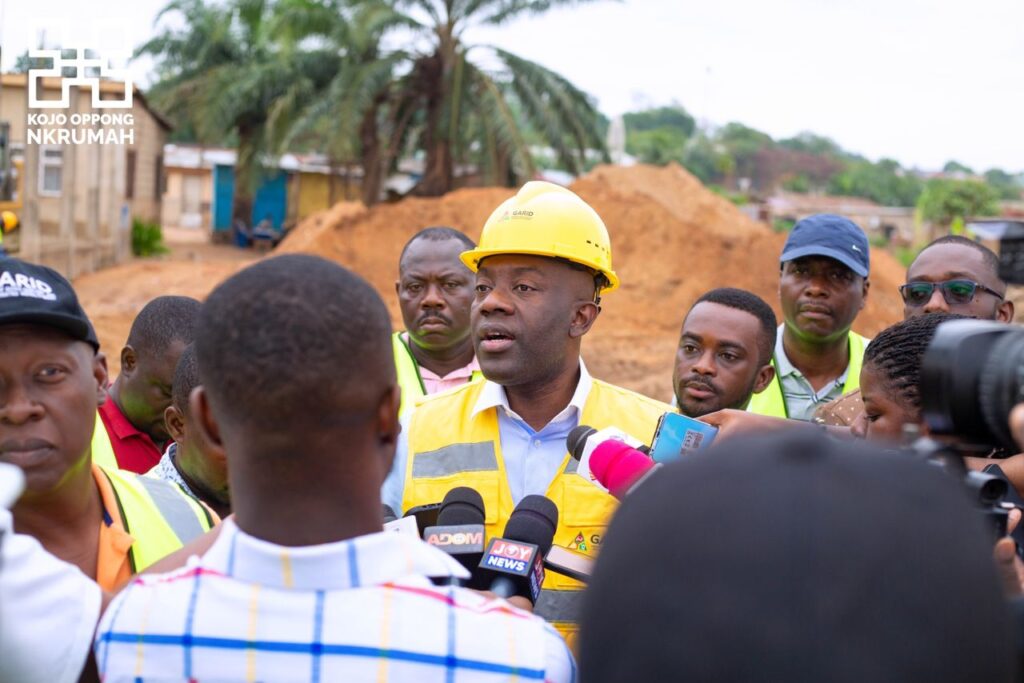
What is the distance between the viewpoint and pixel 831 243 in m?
5.13

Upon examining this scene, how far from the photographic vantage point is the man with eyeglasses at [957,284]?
464 centimetres

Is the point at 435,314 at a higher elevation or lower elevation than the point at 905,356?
lower

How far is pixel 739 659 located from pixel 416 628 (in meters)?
0.78

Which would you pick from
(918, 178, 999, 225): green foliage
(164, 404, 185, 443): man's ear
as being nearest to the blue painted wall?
(918, 178, 999, 225): green foliage

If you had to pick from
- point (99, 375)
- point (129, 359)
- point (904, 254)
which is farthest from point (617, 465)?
point (904, 254)

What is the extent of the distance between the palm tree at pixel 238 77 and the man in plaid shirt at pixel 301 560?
2489 cm

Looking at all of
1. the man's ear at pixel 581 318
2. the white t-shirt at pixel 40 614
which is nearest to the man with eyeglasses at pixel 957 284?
the man's ear at pixel 581 318

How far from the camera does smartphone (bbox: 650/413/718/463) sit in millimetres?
2572

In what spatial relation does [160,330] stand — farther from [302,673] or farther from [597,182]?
[597,182]

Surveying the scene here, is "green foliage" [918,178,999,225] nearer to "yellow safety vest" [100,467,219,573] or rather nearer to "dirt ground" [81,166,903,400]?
"dirt ground" [81,166,903,400]

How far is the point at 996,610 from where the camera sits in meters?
1.13

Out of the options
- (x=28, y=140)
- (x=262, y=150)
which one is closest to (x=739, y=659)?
(x=28, y=140)

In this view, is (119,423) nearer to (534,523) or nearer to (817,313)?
(534,523)

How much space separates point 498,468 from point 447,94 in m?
21.8
